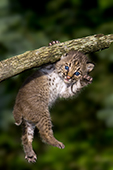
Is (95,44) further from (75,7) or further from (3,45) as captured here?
(75,7)

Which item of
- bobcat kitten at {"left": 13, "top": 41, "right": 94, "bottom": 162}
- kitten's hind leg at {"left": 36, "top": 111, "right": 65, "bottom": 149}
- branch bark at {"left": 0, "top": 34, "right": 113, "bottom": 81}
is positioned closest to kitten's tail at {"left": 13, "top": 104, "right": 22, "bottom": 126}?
bobcat kitten at {"left": 13, "top": 41, "right": 94, "bottom": 162}

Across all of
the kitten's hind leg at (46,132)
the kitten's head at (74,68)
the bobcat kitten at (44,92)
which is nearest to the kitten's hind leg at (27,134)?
the bobcat kitten at (44,92)

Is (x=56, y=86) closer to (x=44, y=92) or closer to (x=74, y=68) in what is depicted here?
(x=44, y=92)

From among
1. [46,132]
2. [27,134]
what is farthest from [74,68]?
[27,134]

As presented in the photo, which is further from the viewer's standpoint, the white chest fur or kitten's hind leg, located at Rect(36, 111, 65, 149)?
the white chest fur

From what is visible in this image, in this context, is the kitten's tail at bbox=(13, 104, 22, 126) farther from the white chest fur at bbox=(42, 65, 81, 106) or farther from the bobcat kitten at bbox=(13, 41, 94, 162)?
the white chest fur at bbox=(42, 65, 81, 106)
